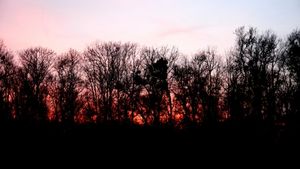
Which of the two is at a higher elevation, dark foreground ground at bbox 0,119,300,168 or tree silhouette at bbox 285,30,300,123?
tree silhouette at bbox 285,30,300,123

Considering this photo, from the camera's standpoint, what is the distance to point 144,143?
63.2 feet

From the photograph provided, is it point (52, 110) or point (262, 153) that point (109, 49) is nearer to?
point (52, 110)

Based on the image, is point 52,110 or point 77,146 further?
point 52,110

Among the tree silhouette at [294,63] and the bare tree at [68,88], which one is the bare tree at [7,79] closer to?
the bare tree at [68,88]

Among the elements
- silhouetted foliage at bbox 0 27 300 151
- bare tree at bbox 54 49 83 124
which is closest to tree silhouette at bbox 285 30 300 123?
silhouetted foliage at bbox 0 27 300 151

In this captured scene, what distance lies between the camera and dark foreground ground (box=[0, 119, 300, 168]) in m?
17.3

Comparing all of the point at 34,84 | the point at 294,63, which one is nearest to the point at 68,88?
the point at 34,84

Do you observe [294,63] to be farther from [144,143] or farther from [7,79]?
[7,79]

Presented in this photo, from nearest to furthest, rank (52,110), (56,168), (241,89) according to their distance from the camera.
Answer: (56,168), (241,89), (52,110)

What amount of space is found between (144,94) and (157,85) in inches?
96.1

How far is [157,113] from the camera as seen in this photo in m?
41.5

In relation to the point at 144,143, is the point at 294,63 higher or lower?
higher

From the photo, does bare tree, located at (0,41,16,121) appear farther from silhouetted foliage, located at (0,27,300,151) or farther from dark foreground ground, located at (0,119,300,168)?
dark foreground ground, located at (0,119,300,168)

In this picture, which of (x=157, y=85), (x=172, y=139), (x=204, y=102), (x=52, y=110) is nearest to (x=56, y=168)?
(x=172, y=139)
